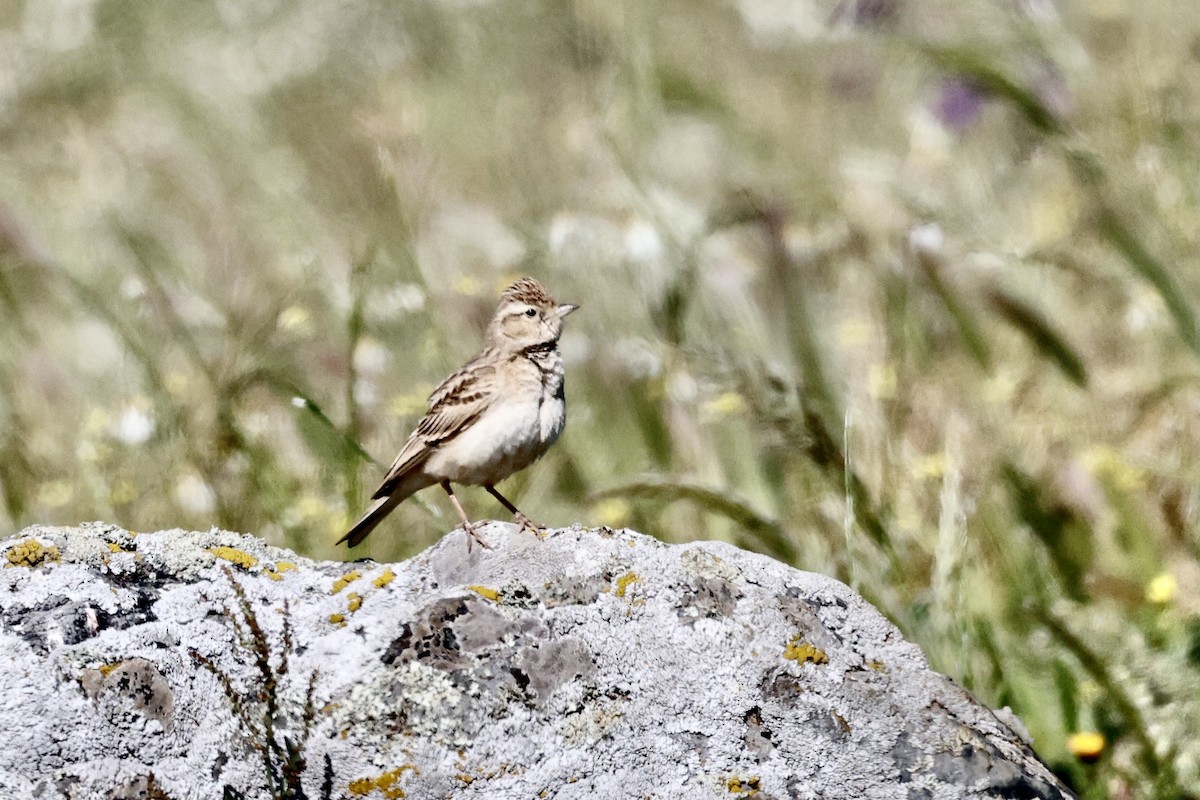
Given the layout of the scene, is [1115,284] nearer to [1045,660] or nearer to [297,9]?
[1045,660]

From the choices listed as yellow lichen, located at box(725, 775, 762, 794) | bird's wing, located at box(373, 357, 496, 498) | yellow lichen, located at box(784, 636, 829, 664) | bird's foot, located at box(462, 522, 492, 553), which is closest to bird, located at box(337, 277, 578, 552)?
bird's wing, located at box(373, 357, 496, 498)

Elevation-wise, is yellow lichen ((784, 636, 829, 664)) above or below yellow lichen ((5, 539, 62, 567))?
below

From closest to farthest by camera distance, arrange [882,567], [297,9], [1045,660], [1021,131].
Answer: [882,567] < [1045,660] < [1021,131] < [297,9]

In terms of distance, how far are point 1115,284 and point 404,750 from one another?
487 cm

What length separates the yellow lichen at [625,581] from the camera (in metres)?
2.95

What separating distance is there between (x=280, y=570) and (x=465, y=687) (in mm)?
607

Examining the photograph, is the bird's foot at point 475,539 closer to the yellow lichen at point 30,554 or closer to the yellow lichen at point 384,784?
the yellow lichen at point 384,784

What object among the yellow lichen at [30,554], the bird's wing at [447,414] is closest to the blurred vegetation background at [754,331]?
the bird's wing at [447,414]

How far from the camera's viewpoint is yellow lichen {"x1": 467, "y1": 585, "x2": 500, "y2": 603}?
287 cm

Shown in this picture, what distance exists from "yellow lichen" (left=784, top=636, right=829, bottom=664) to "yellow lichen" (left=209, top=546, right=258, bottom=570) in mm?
1153

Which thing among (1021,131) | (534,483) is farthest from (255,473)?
(1021,131)

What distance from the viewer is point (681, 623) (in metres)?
2.89

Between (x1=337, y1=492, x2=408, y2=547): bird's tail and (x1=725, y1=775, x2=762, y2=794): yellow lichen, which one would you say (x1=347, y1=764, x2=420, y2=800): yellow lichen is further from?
(x1=337, y1=492, x2=408, y2=547): bird's tail

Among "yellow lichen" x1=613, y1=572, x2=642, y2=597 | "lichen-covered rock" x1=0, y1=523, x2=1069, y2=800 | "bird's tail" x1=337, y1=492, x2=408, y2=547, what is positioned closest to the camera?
"lichen-covered rock" x1=0, y1=523, x2=1069, y2=800
